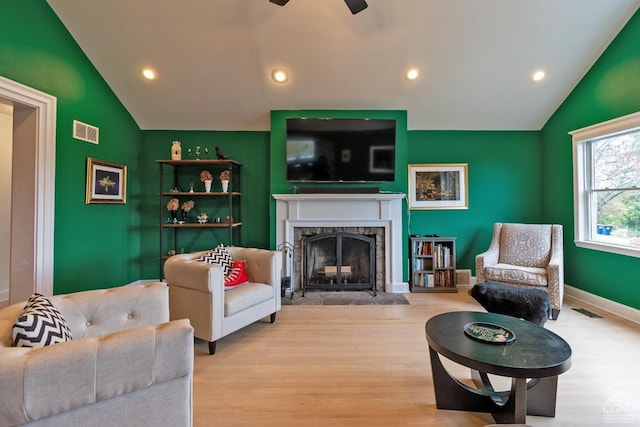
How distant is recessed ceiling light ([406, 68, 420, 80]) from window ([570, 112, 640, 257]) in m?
2.18

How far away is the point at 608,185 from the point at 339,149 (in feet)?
10.8

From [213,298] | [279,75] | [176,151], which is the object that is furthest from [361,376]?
[176,151]

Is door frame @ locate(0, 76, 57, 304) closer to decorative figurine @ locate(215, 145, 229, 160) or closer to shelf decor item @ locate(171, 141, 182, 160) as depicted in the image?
shelf decor item @ locate(171, 141, 182, 160)

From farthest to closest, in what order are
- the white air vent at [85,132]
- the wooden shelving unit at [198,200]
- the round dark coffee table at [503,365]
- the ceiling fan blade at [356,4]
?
the wooden shelving unit at [198,200]
the white air vent at [85,132]
the ceiling fan blade at [356,4]
the round dark coffee table at [503,365]

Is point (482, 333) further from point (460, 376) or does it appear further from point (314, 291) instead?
point (314, 291)

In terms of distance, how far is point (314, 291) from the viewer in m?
4.13

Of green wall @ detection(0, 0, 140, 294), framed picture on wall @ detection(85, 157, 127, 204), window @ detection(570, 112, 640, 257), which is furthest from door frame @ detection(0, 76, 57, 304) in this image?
window @ detection(570, 112, 640, 257)

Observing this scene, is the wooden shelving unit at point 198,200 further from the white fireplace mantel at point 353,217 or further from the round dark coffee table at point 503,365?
the round dark coffee table at point 503,365

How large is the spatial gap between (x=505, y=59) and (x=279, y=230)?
3508mm

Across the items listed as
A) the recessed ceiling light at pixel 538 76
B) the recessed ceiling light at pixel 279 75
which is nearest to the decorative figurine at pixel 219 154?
the recessed ceiling light at pixel 279 75

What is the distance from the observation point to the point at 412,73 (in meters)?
3.63

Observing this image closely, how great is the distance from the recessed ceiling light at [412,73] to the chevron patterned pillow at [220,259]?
3.03m

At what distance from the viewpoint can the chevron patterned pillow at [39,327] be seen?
1.14 meters

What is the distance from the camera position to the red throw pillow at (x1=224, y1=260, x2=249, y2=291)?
288 cm
